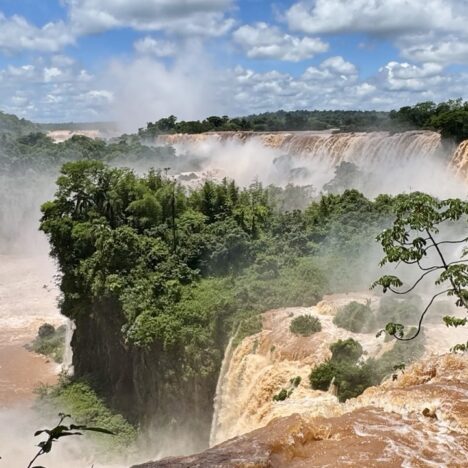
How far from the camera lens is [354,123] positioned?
7038 centimetres

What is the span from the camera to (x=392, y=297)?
2161 cm

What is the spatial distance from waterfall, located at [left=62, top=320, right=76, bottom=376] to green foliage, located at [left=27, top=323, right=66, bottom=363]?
17.4 inches

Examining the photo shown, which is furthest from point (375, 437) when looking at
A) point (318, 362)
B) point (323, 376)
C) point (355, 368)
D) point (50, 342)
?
point (50, 342)

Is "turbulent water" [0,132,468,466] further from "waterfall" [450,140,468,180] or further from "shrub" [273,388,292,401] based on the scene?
"shrub" [273,388,292,401]

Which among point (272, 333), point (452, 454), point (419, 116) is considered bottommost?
point (272, 333)

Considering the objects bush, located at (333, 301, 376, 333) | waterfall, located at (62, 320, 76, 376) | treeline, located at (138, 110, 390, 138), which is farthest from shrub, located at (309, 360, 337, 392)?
treeline, located at (138, 110, 390, 138)

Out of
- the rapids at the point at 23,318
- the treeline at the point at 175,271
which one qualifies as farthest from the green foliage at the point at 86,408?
the rapids at the point at 23,318

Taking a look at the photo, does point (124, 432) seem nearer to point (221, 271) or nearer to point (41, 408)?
point (41, 408)

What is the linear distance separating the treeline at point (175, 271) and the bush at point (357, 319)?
3046 mm

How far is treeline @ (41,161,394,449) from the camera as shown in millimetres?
23000

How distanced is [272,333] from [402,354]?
5.04 metres

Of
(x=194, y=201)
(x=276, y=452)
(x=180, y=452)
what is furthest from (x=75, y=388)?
(x=276, y=452)

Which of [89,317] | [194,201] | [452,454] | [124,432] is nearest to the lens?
[452,454]

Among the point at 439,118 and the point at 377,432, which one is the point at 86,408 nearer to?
the point at 377,432
